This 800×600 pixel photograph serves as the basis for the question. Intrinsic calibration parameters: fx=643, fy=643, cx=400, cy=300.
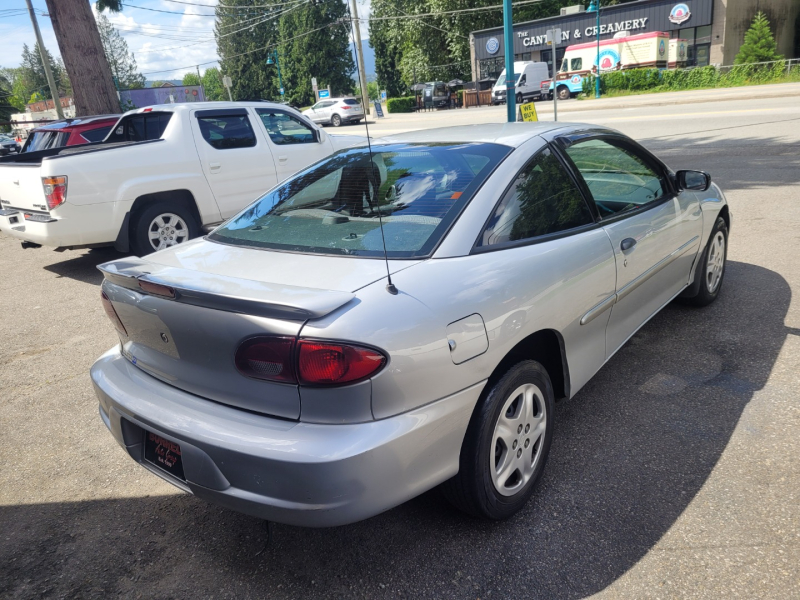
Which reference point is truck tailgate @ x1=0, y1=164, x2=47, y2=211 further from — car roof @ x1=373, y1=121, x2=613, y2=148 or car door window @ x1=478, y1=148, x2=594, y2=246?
car door window @ x1=478, y1=148, x2=594, y2=246

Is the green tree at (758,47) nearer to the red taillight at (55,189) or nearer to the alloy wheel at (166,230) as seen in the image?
the alloy wheel at (166,230)

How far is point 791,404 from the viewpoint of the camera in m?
3.35

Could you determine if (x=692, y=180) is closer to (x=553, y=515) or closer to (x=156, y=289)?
(x=553, y=515)

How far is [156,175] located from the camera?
7.09 meters

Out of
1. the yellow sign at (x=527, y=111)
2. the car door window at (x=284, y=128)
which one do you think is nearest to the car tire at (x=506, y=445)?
the car door window at (x=284, y=128)

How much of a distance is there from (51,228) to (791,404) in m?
6.61

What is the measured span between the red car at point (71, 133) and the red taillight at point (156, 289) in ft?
26.6

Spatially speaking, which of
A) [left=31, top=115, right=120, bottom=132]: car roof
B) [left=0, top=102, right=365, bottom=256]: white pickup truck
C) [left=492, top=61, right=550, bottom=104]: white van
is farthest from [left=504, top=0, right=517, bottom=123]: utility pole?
[left=492, top=61, right=550, bottom=104]: white van

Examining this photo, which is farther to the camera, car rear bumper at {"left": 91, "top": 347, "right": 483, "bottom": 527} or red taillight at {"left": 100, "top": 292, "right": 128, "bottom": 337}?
red taillight at {"left": 100, "top": 292, "right": 128, "bottom": 337}

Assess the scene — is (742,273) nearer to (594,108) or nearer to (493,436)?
(493,436)

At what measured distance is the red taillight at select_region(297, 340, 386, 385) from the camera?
79.2 inches

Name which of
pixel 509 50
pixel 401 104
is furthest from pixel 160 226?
pixel 401 104

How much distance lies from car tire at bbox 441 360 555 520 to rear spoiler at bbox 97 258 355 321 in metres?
0.71

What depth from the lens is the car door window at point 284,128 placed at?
8320 mm
